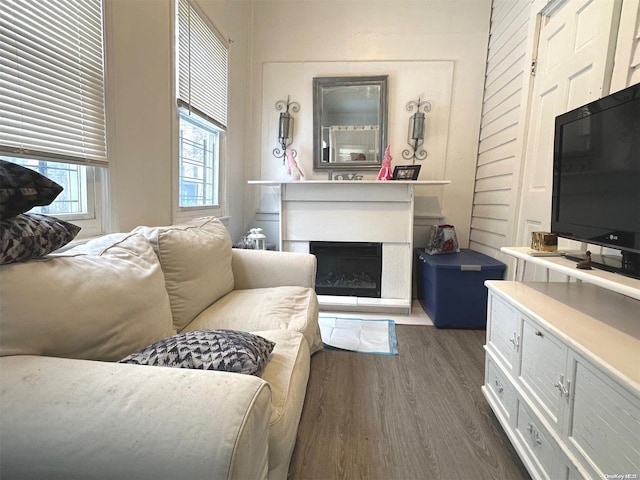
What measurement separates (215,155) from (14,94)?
5.83 ft

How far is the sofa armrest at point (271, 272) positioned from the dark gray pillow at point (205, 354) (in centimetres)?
97

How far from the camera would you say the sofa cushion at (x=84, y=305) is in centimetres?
74

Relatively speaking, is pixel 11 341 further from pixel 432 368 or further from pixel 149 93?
pixel 432 368

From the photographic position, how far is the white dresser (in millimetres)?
776

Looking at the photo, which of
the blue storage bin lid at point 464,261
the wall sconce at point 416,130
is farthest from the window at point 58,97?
the wall sconce at point 416,130

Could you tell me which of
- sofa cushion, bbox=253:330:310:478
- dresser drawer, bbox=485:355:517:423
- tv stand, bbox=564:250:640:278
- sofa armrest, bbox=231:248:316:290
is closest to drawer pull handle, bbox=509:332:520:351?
dresser drawer, bbox=485:355:517:423

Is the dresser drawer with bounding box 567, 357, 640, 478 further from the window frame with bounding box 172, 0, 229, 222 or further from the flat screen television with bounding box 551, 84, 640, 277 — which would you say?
the window frame with bounding box 172, 0, 229, 222

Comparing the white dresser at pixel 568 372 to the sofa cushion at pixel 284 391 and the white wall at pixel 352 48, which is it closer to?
the sofa cushion at pixel 284 391

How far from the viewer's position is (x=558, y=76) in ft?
6.17

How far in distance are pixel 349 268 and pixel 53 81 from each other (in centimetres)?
247

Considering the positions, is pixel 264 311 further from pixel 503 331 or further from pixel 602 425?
pixel 602 425

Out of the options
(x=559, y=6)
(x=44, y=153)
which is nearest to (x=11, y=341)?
(x=44, y=153)

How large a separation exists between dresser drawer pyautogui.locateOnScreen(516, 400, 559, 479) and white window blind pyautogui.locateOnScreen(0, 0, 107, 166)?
6.74 feet

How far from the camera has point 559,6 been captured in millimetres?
2002
